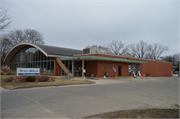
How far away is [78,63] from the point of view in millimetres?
29203

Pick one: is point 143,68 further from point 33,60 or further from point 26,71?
point 26,71

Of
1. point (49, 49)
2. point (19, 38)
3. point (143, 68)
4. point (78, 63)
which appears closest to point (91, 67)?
point (78, 63)

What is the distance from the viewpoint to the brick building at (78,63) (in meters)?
26.4

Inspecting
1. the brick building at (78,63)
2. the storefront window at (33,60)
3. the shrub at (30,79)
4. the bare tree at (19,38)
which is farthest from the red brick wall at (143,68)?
the bare tree at (19,38)

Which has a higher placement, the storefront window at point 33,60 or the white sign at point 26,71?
the storefront window at point 33,60

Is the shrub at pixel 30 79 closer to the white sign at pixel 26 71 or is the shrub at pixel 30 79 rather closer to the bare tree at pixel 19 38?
the white sign at pixel 26 71

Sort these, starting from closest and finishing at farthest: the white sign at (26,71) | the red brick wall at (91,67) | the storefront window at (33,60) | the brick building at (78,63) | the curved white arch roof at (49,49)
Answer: the white sign at (26,71) < the red brick wall at (91,67) < the brick building at (78,63) < the storefront window at (33,60) < the curved white arch roof at (49,49)

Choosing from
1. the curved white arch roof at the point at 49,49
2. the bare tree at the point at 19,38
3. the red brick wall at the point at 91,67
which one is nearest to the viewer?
the red brick wall at the point at 91,67

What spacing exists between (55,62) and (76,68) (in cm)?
444

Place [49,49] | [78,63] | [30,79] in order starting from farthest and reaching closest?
1. [49,49]
2. [78,63]
3. [30,79]

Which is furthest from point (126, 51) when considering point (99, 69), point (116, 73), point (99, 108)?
point (99, 108)

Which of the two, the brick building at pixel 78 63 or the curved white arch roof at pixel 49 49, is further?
the curved white arch roof at pixel 49 49

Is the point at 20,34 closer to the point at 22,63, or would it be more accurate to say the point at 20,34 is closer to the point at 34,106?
the point at 22,63

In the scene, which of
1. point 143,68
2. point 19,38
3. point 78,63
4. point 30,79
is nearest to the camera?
point 30,79
